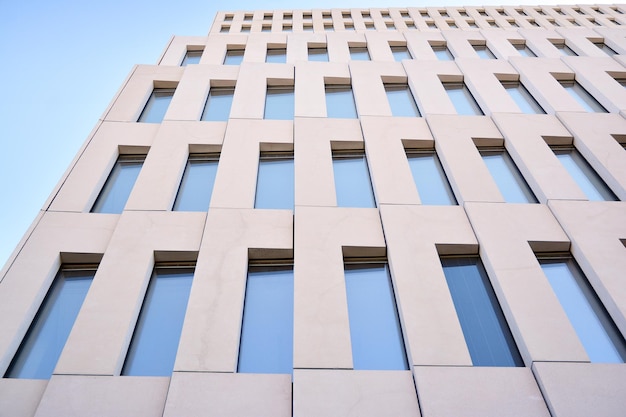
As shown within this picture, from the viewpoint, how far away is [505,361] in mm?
7004

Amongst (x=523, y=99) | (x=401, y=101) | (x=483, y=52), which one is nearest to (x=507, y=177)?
(x=401, y=101)

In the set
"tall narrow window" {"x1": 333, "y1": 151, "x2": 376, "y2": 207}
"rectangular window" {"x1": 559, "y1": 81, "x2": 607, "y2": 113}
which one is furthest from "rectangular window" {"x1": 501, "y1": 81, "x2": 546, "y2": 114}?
"tall narrow window" {"x1": 333, "y1": 151, "x2": 376, "y2": 207}

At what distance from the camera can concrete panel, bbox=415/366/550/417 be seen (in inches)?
237

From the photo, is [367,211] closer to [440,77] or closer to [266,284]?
[266,284]

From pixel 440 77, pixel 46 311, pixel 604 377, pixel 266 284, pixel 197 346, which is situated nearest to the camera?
pixel 604 377

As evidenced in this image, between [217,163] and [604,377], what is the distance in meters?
9.38

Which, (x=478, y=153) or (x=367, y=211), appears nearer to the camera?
(x=367, y=211)

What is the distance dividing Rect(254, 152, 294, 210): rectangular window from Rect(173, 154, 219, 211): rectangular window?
1.23 m

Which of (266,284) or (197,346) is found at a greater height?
(266,284)

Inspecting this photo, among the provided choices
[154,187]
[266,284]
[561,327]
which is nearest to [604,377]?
[561,327]

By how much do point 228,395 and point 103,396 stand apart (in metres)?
1.84

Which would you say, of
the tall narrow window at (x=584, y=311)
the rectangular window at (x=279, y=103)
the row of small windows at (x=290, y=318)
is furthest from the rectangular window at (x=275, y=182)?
the tall narrow window at (x=584, y=311)

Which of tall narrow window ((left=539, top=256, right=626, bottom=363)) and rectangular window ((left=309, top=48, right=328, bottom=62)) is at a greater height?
rectangular window ((left=309, top=48, right=328, bottom=62))

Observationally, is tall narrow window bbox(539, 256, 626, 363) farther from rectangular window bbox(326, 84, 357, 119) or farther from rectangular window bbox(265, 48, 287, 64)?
rectangular window bbox(265, 48, 287, 64)
